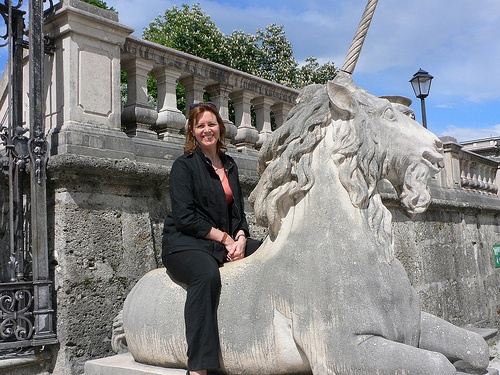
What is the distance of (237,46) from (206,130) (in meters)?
16.0

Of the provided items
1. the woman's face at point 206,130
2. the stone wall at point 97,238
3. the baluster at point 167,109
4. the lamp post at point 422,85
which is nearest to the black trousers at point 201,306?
the stone wall at point 97,238

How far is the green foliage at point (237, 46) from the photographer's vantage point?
17.9 m

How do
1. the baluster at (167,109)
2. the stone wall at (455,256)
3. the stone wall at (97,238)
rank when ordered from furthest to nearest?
1. the stone wall at (455,256)
2. the baluster at (167,109)
3. the stone wall at (97,238)

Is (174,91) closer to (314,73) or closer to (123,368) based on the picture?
(123,368)

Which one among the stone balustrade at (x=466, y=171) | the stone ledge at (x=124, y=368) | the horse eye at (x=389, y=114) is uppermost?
the stone balustrade at (x=466, y=171)

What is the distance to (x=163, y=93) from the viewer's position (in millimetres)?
4777

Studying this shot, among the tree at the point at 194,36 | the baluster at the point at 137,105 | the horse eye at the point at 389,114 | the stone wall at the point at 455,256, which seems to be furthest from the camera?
the tree at the point at 194,36

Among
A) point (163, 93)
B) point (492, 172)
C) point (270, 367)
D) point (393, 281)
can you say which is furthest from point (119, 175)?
point (492, 172)

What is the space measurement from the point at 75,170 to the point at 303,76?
1590 cm

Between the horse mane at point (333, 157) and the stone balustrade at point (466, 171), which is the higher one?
the stone balustrade at point (466, 171)

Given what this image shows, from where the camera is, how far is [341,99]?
264 centimetres

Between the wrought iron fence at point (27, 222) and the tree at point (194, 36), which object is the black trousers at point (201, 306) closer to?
the wrought iron fence at point (27, 222)

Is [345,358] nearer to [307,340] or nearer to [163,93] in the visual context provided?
[307,340]

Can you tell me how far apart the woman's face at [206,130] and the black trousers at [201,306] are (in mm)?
625
